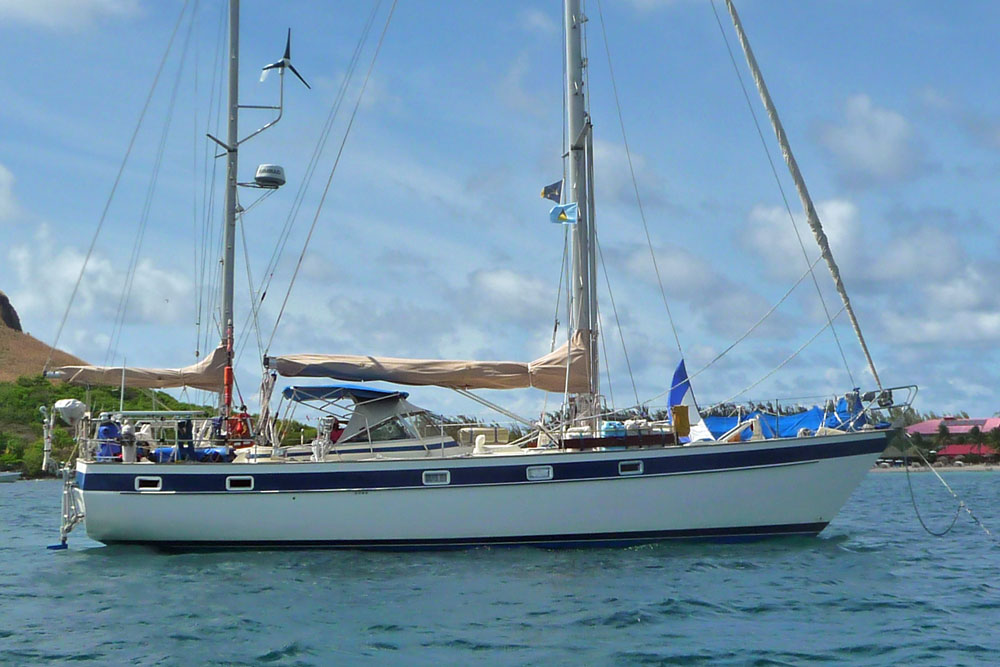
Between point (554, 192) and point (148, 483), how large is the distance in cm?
1074

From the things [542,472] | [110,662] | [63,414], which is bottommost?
[110,662]

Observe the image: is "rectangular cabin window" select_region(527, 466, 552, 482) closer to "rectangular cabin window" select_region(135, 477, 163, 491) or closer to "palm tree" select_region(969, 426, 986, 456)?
"rectangular cabin window" select_region(135, 477, 163, 491)

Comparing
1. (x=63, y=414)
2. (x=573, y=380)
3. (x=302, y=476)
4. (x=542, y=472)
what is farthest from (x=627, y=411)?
(x=63, y=414)

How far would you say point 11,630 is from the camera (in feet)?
46.5

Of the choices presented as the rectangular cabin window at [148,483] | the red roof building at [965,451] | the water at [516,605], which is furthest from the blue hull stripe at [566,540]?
the red roof building at [965,451]

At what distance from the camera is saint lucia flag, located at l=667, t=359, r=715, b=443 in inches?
847

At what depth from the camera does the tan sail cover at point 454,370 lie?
21875mm

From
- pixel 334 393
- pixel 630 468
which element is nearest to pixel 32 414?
pixel 334 393

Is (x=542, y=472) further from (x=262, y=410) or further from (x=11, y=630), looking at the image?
(x=11, y=630)

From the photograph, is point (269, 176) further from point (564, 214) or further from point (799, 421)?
point (799, 421)

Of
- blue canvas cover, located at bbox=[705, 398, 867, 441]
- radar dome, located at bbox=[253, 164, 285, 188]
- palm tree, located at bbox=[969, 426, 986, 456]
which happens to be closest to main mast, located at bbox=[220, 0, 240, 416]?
radar dome, located at bbox=[253, 164, 285, 188]

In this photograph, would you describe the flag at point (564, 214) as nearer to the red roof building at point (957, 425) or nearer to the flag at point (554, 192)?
the flag at point (554, 192)

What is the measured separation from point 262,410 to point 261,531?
127 inches

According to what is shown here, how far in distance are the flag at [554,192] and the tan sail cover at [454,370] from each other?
3262 millimetres
